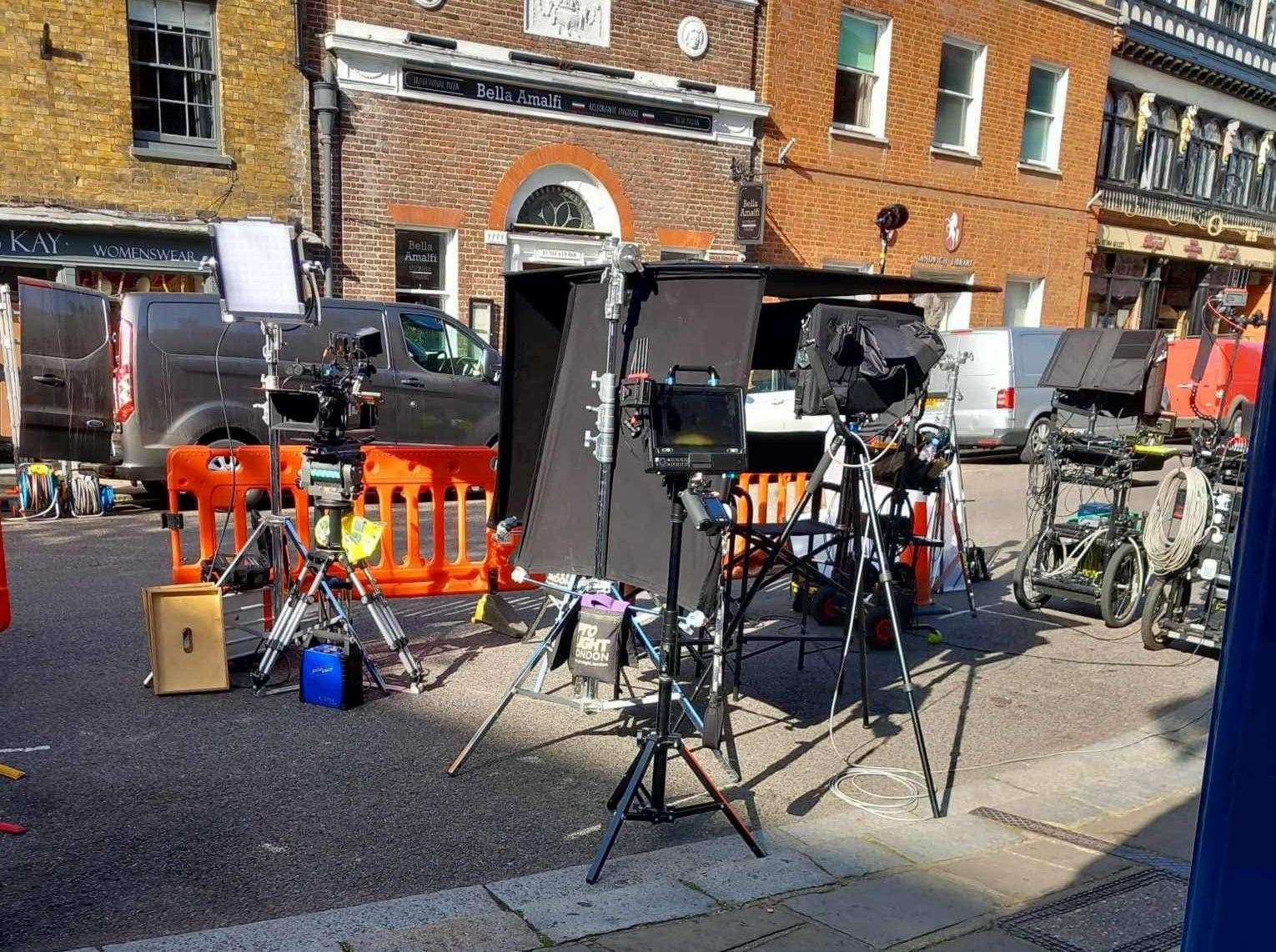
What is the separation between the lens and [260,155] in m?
13.8

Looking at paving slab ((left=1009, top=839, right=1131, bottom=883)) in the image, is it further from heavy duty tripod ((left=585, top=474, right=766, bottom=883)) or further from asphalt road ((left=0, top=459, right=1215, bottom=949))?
heavy duty tripod ((left=585, top=474, right=766, bottom=883))

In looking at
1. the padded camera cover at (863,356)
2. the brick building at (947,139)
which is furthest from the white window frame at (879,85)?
the padded camera cover at (863,356)

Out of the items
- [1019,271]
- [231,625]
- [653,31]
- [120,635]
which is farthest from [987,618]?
[1019,271]

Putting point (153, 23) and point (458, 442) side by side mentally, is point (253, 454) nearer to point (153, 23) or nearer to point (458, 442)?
point (458, 442)

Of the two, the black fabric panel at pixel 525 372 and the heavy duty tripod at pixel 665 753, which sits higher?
the black fabric panel at pixel 525 372

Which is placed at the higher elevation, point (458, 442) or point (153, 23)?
point (153, 23)

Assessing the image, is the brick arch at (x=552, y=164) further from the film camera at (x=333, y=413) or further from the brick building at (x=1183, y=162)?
the brick building at (x=1183, y=162)

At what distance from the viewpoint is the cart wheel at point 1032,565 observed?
26.3ft

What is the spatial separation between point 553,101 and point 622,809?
45.5ft

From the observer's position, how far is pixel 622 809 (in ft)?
12.7

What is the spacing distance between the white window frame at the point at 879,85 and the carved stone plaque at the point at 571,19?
5.11 metres

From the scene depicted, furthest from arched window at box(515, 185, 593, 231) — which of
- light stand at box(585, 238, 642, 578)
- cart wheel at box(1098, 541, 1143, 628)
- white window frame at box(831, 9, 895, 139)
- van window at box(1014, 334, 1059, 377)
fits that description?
light stand at box(585, 238, 642, 578)

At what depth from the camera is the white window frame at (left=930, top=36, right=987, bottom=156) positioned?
2072cm

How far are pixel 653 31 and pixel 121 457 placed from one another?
10751 mm
